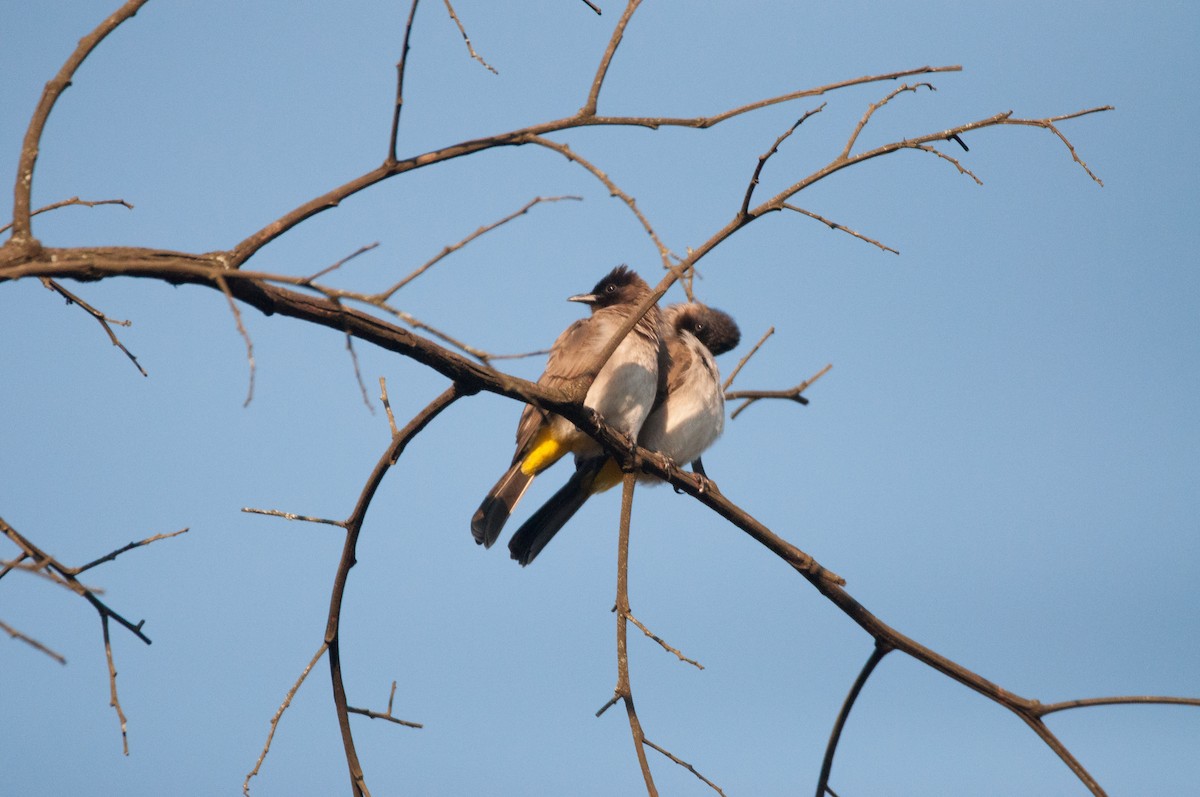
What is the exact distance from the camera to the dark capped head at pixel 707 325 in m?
7.27

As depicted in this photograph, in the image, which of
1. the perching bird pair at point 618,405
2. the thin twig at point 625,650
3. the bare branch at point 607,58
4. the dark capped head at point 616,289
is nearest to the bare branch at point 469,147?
the bare branch at point 607,58

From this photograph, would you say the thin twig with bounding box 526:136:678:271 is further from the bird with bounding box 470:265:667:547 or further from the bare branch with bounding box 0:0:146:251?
the bird with bounding box 470:265:667:547

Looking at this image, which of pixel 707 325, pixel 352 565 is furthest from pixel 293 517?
pixel 707 325

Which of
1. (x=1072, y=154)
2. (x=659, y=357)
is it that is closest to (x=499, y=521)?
(x=659, y=357)

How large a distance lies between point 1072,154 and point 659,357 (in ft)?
10.6

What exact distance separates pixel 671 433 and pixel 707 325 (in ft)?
3.21

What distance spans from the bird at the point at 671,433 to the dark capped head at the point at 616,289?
1.14 feet

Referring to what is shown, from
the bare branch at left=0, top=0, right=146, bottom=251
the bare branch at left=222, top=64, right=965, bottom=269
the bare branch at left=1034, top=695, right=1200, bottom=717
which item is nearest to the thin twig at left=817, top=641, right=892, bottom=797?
the bare branch at left=1034, top=695, right=1200, bottom=717

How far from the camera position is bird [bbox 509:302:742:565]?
20.4 ft

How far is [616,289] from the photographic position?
729cm

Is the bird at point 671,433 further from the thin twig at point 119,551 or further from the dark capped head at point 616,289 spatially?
the thin twig at point 119,551

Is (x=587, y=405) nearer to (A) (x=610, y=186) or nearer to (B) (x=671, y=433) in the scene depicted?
(B) (x=671, y=433)

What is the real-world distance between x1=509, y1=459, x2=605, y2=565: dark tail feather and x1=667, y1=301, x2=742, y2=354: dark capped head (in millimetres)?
1268

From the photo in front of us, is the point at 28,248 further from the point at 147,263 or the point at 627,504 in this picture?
the point at 627,504
